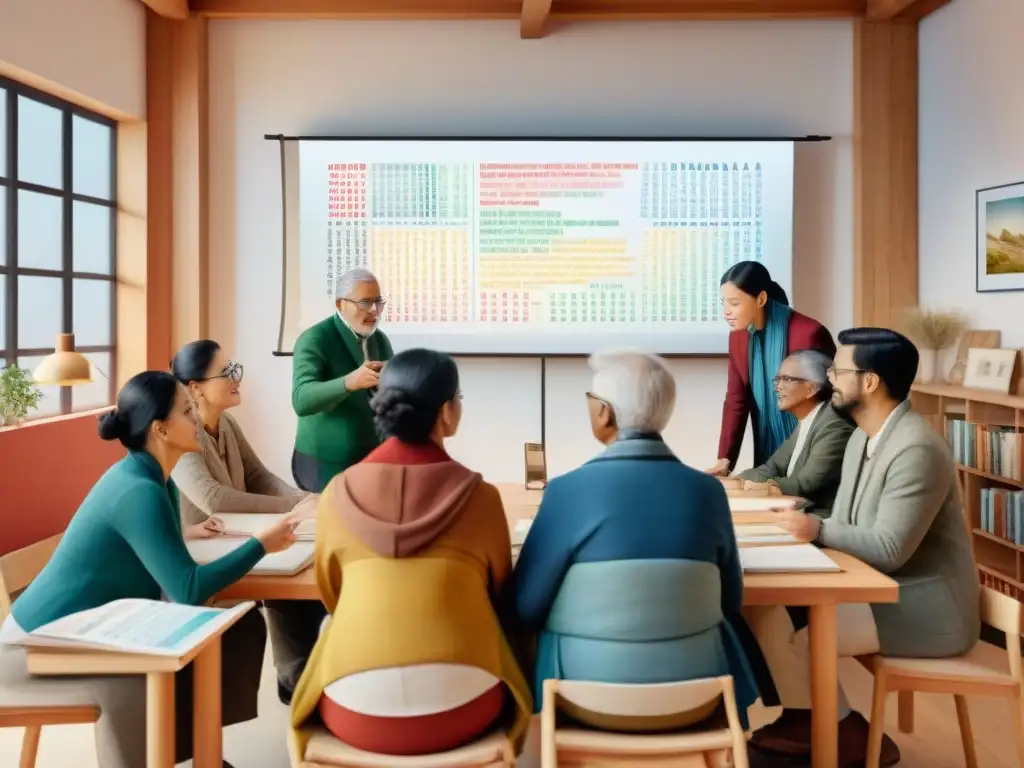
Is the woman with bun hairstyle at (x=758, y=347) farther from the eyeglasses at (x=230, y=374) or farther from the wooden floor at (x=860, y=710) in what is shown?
the eyeglasses at (x=230, y=374)

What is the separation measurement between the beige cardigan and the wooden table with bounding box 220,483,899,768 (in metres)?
0.62

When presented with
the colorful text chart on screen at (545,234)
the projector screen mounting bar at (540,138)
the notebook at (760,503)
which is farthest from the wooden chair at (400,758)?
the projector screen mounting bar at (540,138)

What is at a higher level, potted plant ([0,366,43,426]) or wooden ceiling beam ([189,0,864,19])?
wooden ceiling beam ([189,0,864,19])

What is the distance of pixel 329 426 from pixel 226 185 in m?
2.31

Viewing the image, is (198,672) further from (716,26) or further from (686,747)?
(716,26)

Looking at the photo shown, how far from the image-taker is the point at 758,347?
11.3 feet

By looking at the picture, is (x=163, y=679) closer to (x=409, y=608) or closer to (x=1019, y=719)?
(x=409, y=608)

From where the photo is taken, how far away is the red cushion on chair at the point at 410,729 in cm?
164

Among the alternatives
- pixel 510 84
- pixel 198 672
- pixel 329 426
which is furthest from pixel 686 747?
pixel 510 84

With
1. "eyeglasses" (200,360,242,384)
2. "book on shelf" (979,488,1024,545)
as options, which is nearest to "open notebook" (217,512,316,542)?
"eyeglasses" (200,360,242,384)

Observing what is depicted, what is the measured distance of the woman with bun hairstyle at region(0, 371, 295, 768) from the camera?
73.7 inches

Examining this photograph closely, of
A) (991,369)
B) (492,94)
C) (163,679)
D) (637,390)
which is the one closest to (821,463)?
(637,390)

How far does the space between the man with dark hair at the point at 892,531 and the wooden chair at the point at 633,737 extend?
730 mm

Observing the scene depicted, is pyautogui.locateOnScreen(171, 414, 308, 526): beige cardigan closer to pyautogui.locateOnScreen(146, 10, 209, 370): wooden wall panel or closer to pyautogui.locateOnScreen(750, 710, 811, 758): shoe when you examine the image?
pyautogui.locateOnScreen(750, 710, 811, 758): shoe
